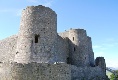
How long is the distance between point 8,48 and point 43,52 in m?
6.77

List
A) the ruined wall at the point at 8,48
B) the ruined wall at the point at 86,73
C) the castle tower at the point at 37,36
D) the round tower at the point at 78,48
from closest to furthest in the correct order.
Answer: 1. the castle tower at the point at 37,36
2. the ruined wall at the point at 86,73
3. the ruined wall at the point at 8,48
4. the round tower at the point at 78,48

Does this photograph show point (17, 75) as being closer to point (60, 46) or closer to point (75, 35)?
point (60, 46)

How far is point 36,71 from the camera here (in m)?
15.5

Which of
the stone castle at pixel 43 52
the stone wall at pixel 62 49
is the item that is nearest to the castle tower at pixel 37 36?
the stone castle at pixel 43 52

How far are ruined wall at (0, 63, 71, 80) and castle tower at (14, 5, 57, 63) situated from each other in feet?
11.1

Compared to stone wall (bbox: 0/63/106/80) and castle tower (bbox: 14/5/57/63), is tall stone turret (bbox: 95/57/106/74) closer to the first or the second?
castle tower (bbox: 14/5/57/63)

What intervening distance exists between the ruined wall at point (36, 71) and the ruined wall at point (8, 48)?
7.51 meters

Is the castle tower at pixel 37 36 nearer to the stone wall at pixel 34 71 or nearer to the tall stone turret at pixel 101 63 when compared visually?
the stone wall at pixel 34 71

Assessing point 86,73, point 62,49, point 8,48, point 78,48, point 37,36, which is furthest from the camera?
point 78,48

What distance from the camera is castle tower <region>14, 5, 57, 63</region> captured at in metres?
19.4

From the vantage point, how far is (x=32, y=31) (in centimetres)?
1997

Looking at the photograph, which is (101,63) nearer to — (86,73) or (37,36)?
(86,73)

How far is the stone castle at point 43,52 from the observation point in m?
15.6

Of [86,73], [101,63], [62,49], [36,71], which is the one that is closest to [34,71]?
[36,71]
